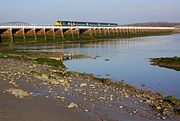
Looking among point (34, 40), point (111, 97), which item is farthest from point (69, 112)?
point (34, 40)

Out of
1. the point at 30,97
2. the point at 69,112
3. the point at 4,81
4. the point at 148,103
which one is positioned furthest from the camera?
the point at 4,81

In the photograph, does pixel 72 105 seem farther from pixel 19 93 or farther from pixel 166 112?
pixel 166 112

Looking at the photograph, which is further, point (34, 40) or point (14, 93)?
point (34, 40)

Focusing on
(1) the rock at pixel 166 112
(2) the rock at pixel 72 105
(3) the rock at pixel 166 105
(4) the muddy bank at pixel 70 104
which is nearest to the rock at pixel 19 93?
(4) the muddy bank at pixel 70 104

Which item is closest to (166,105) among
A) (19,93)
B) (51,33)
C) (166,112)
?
(166,112)

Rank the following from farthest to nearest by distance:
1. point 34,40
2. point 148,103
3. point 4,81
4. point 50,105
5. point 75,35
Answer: point 75,35 < point 34,40 < point 4,81 < point 148,103 < point 50,105

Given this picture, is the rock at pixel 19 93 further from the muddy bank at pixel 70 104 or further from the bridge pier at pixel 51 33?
the bridge pier at pixel 51 33

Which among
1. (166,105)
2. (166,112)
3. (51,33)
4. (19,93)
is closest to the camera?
(166,112)

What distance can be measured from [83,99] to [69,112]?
7.36ft

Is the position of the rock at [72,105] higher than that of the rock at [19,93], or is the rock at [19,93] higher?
the rock at [19,93]

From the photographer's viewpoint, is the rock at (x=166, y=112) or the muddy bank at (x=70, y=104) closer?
the muddy bank at (x=70, y=104)

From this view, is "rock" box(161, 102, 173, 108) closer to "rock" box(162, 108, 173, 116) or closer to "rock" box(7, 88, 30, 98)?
"rock" box(162, 108, 173, 116)

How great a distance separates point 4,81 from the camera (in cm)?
1366

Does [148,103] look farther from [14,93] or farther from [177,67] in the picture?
[177,67]
